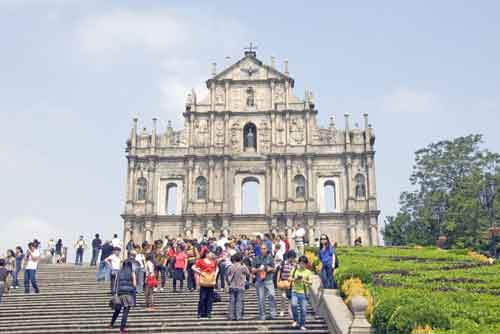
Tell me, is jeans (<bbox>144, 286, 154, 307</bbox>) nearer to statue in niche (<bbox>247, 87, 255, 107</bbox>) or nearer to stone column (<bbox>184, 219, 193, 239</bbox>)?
stone column (<bbox>184, 219, 193, 239</bbox>)

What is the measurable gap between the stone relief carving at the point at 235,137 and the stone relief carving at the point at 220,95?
2.12 meters

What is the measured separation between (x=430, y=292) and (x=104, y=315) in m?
8.14

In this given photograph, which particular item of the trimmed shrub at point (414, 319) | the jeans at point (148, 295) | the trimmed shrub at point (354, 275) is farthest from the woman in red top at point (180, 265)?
the trimmed shrub at point (414, 319)

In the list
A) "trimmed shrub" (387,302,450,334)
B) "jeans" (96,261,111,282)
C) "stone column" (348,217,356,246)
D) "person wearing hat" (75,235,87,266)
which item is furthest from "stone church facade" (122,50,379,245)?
"trimmed shrub" (387,302,450,334)

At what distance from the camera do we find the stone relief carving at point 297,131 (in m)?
44.1

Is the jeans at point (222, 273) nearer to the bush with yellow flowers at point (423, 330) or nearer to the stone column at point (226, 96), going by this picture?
the bush with yellow flowers at point (423, 330)

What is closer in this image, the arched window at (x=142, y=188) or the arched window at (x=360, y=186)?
the arched window at (x=360, y=186)

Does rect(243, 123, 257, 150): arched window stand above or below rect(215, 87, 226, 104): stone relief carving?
below

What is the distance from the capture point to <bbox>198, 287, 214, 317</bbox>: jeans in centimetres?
1404

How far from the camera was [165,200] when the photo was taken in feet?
144

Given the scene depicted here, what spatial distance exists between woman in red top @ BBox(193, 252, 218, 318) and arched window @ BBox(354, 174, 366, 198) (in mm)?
29311

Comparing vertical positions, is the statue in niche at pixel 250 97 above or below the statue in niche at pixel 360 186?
above

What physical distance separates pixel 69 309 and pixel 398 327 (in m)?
9.77

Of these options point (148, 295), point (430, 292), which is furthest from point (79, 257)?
point (430, 292)
